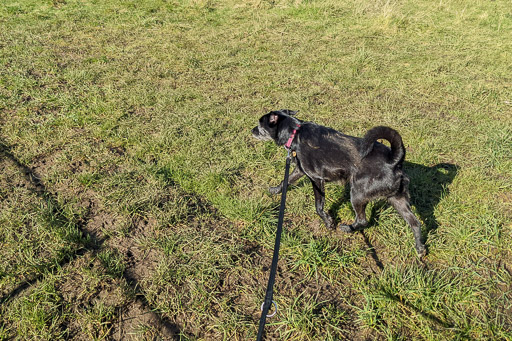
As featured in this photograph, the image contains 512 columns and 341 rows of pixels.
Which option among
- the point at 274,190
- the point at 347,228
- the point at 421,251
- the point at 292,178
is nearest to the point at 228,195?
the point at 274,190

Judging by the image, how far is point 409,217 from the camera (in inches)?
→ 137

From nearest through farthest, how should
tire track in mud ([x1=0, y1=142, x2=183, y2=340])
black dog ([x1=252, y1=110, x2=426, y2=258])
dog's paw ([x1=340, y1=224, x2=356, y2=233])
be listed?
tire track in mud ([x1=0, y1=142, x2=183, y2=340]) → black dog ([x1=252, y1=110, x2=426, y2=258]) → dog's paw ([x1=340, y1=224, x2=356, y2=233])

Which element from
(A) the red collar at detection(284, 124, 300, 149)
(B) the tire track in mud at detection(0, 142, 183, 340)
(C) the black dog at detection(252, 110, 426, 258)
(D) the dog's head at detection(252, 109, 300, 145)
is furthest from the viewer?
(D) the dog's head at detection(252, 109, 300, 145)

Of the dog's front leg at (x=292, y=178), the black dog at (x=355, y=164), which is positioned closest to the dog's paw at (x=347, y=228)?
the black dog at (x=355, y=164)

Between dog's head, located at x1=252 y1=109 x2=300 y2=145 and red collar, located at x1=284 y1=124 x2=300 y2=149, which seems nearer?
red collar, located at x1=284 y1=124 x2=300 y2=149

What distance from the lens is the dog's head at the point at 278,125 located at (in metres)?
4.06

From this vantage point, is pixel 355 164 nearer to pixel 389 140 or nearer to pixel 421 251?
pixel 389 140

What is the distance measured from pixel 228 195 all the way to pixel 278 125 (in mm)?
1103

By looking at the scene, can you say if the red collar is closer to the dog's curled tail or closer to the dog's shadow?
the dog's curled tail

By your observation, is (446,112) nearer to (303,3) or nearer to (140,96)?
(140,96)

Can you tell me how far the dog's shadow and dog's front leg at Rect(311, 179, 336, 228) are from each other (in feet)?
0.79

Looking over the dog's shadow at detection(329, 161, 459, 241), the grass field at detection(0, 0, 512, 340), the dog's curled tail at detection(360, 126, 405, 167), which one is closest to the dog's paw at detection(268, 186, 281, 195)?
the grass field at detection(0, 0, 512, 340)

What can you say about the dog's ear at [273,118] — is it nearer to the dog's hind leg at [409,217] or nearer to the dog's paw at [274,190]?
the dog's paw at [274,190]

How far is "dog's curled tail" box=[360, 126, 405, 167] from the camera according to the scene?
9.91ft
